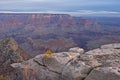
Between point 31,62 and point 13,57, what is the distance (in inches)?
300

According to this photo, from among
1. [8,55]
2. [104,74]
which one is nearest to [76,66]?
[104,74]

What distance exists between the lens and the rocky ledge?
16797mm

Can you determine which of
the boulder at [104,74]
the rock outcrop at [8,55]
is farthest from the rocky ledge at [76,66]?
the rock outcrop at [8,55]

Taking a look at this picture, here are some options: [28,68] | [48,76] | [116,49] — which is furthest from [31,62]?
[116,49]

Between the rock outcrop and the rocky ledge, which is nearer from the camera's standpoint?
the rocky ledge

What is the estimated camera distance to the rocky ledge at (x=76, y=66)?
16.8 metres

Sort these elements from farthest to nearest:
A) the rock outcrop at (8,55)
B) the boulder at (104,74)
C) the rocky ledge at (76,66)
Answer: the rock outcrop at (8,55) → the rocky ledge at (76,66) → the boulder at (104,74)

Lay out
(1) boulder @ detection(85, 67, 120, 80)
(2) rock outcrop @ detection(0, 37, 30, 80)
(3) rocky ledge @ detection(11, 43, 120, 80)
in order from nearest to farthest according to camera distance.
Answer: (1) boulder @ detection(85, 67, 120, 80), (3) rocky ledge @ detection(11, 43, 120, 80), (2) rock outcrop @ detection(0, 37, 30, 80)

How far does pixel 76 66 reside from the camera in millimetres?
18234

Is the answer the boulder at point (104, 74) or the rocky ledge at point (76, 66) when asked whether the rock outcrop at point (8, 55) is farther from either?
the boulder at point (104, 74)

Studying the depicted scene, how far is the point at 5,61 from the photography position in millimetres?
29578

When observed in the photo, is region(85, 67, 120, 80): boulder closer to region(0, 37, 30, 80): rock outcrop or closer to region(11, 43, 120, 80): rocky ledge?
region(11, 43, 120, 80): rocky ledge

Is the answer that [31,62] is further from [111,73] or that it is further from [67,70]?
[111,73]

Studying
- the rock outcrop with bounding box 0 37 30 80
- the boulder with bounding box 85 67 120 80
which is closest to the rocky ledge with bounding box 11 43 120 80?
the boulder with bounding box 85 67 120 80
